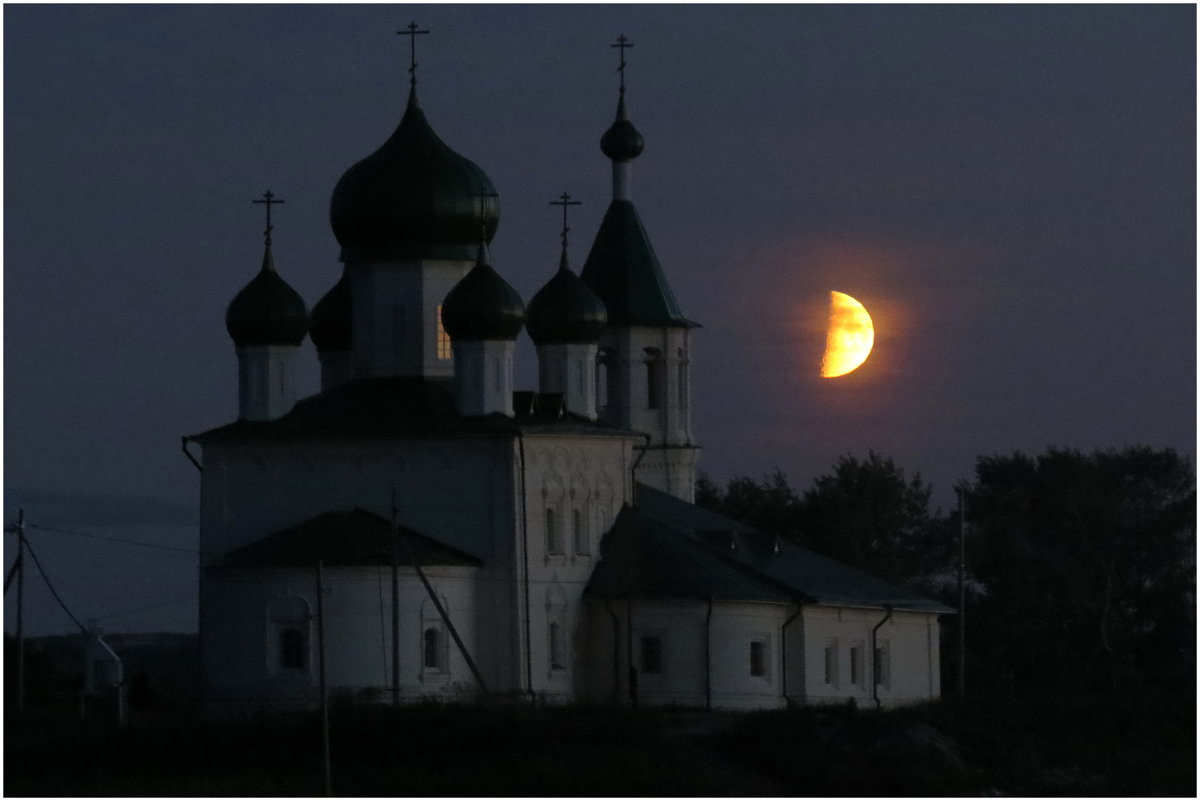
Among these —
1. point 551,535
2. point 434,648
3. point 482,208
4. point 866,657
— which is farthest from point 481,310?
point 866,657

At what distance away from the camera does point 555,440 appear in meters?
58.5

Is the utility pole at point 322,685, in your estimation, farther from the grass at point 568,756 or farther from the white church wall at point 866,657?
the white church wall at point 866,657

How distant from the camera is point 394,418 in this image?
5772 centimetres

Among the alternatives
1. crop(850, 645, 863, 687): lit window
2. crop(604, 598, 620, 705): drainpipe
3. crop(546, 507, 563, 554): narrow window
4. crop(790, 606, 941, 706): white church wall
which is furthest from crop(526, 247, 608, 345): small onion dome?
crop(850, 645, 863, 687): lit window

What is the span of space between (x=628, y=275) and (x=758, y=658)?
41.3 ft

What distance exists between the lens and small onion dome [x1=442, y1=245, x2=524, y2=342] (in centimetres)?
5731

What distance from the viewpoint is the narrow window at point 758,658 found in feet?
194

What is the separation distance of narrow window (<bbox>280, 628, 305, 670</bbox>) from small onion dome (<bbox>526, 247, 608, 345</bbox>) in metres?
8.40

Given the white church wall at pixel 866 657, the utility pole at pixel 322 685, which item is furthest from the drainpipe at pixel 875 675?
the utility pole at pixel 322 685

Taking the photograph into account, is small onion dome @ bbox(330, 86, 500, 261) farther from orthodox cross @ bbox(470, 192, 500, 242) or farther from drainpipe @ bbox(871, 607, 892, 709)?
drainpipe @ bbox(871, 607, 892, 709)

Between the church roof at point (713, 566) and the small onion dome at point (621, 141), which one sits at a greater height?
the small onion dome at point (621, 141)

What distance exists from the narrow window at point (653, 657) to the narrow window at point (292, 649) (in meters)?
5.86

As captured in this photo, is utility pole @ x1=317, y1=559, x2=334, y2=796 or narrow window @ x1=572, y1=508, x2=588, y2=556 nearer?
utility pole @ x1=317, y1=559, x2=334, y2=796

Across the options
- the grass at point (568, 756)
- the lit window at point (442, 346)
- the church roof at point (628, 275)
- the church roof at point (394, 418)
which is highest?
the church roof at point (628, 275)
